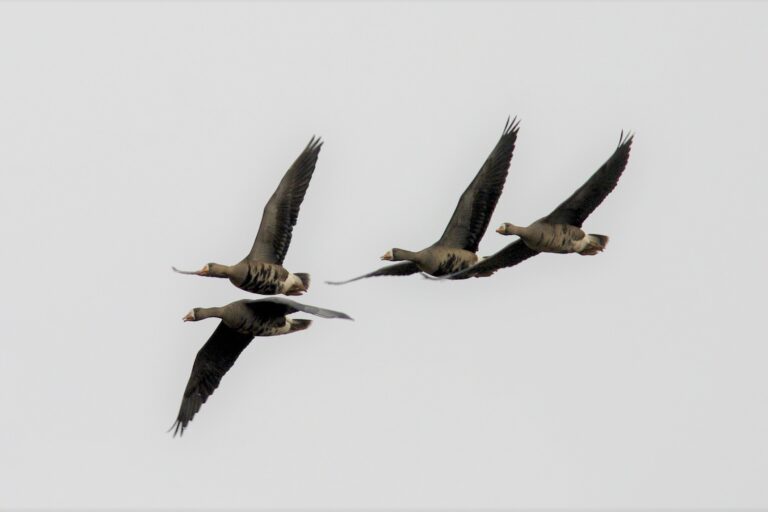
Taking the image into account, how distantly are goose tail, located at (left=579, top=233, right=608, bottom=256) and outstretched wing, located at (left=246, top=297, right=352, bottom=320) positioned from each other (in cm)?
566

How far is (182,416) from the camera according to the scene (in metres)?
31.6

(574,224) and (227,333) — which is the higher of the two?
(574,224)

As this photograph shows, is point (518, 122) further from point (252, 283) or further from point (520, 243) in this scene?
point (252, 283)

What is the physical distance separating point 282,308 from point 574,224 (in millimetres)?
5669

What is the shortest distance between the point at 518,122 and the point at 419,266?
130 inches

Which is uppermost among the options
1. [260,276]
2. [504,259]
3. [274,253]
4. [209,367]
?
[504,259]

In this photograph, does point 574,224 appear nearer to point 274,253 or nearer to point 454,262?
point 454,262

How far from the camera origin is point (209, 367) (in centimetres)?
3144

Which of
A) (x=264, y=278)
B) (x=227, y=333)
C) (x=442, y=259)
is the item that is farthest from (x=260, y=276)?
(x=442, y=259)

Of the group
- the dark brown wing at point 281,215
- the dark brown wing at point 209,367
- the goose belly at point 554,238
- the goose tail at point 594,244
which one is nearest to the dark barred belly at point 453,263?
the goose belly at point 554,238

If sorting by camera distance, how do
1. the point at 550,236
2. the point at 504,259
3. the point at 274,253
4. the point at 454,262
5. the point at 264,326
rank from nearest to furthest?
the point at 264,326
the point at 274,253
the point at 550,236
the point at 454,262
the point at 504,259

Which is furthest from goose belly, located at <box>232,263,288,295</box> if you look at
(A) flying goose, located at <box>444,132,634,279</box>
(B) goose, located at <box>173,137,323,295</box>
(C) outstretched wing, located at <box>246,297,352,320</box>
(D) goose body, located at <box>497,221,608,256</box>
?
(D) goose body, located at <box>497,221,608,256</box>

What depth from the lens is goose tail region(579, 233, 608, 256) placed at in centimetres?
3122

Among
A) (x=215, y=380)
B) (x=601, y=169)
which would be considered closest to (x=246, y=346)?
(x=215, y=380)
